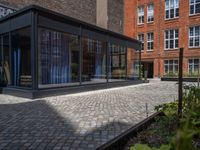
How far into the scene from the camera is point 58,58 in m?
12.8

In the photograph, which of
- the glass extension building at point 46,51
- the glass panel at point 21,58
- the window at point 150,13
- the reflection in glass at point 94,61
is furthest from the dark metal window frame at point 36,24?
the window at point 150,13

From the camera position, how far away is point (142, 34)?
3269 centimetres

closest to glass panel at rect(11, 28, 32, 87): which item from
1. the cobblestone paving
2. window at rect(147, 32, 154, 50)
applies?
the cobblestone paving

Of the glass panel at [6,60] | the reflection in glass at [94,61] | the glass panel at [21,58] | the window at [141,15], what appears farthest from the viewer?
the window at [141,15]

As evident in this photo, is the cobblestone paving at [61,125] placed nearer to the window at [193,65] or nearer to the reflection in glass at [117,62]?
the reflection in glass at [117,62]

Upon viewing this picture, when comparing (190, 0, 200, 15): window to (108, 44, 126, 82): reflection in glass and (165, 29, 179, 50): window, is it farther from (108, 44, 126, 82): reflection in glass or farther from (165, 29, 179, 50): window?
(108, 44, 126, 82): reflection in glass

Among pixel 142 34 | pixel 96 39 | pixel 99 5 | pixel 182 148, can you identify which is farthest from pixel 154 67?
pixel 182 148

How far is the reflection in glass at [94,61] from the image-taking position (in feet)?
47.9

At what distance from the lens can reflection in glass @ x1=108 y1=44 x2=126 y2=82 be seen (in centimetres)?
1695

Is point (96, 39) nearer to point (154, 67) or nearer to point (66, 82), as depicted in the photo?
point (66, 82)

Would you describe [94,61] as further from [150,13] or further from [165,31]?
[150,13]

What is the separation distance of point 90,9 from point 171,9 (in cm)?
1325

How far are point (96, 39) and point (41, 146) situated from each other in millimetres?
10885

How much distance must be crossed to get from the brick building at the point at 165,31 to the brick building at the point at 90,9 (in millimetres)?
4792
